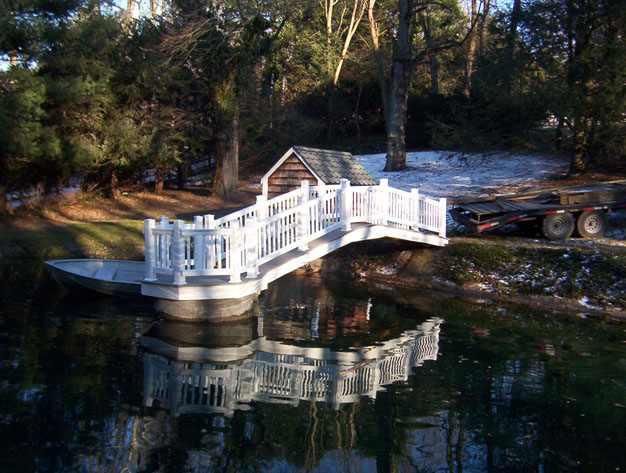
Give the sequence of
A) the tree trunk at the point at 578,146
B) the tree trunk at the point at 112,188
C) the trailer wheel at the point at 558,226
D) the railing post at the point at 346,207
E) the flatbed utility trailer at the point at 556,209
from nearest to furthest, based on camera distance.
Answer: the railing post at the point at 346,207, the flatbed utility trailer at the point at 556,209, the trailer wheel at the point at 558,226, the tree trunk at the point at 578,146, the tree trunk at the point at 112,188

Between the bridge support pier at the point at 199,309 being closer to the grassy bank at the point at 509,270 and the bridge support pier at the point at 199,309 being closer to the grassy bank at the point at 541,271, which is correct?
the grassy bank at the point at 509,270

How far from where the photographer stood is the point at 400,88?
2925 cm

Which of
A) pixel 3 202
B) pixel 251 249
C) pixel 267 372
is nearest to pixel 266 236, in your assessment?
pixel 251 249

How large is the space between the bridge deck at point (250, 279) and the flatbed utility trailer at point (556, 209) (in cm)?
359

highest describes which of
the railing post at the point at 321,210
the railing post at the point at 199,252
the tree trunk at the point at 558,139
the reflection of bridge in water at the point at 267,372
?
the tree trunk at the point at 558,139

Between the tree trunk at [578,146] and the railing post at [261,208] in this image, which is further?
the tree trunk at [578,146]

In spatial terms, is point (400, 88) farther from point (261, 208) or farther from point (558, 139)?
point (261, 208)

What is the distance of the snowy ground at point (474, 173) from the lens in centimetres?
2525

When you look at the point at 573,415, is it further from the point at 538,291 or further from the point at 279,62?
the point at 279,62

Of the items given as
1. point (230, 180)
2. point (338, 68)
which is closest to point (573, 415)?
point (230, 180)

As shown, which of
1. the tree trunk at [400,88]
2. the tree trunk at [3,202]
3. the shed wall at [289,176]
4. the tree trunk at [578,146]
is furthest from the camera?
the tree trunk at [400,88]

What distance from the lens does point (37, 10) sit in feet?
62.6

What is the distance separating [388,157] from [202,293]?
21222 millimetres

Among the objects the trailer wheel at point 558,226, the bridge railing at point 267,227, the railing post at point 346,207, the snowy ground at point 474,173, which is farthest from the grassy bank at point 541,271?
the snowy ground at point 474,173
